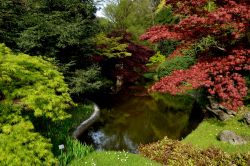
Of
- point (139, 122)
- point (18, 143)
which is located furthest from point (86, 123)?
point (18, 143)

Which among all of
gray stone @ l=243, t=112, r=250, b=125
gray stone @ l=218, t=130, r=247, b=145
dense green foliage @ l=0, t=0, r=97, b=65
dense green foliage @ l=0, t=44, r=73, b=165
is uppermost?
dense green foliage @ l=0, t=0, r=97, b=65

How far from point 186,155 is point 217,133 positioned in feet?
7.12

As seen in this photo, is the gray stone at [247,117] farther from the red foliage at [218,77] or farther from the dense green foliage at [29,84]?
the dense green foliage at [29,84]

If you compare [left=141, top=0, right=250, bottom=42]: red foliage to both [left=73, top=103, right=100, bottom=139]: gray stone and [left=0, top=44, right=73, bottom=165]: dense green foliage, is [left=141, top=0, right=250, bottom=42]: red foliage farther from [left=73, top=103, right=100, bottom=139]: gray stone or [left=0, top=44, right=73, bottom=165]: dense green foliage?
[left=73, top=103, right=100, bottom=139]: gray stone

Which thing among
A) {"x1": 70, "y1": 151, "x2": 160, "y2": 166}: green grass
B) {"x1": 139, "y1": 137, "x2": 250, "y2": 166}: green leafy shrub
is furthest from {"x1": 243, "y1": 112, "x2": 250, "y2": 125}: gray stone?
{"x1": 70, "y1": 151, "x2": 160, "y2": 166}: green grass

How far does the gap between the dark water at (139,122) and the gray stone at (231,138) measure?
334cm

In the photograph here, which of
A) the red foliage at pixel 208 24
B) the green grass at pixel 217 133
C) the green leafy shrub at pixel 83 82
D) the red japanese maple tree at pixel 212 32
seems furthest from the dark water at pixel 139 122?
the red foliage at pixel 208 24

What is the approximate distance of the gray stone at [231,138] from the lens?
1107cm

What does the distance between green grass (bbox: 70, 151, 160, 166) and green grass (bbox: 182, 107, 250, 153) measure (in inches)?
91.1

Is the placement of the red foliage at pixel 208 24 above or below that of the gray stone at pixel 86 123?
above

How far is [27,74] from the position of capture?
816 centimetres

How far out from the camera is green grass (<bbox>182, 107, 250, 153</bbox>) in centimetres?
1090

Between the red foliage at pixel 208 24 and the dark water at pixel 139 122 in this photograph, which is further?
the dark water at pixel 139 122

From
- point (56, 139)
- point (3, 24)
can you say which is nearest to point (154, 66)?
point (3, 24)
